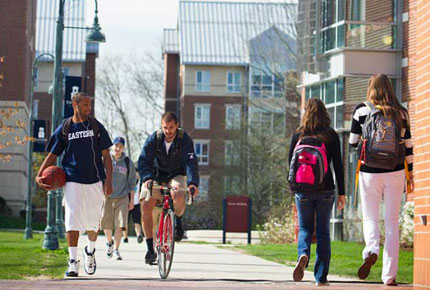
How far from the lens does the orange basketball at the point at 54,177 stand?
11977 millimetres

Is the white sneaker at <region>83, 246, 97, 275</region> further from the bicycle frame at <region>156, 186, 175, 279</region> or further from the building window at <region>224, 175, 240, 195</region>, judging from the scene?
the building window at <region>224, 175, 240, 195</region>

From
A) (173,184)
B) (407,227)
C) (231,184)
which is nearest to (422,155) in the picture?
(173,184)

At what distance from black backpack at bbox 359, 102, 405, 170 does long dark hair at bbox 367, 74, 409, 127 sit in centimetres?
7

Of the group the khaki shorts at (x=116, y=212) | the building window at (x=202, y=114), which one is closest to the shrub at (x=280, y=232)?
the khaki shorts at (x=116, y=212)

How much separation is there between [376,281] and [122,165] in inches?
248

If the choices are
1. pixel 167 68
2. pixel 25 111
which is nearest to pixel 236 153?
pixel 25 111

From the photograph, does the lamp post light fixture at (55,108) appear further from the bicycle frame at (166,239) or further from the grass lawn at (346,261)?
the bicycle frame at (166,239)

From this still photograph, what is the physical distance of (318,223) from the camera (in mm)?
11125

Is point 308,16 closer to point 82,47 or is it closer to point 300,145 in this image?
point 300,145

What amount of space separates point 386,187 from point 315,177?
701 mm

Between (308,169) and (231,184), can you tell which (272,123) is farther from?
(308,169)

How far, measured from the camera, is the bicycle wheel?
12.2m

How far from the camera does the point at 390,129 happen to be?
1093cm

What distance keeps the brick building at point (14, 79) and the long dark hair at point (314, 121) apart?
44646mm
